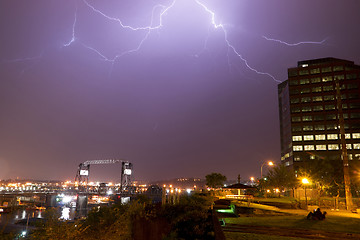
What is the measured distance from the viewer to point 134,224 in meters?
12.9

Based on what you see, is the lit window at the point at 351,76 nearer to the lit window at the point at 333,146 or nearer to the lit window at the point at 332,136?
the lit window at the point at 332,136

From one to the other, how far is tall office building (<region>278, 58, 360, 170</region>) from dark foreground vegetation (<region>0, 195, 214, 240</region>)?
86376 mm

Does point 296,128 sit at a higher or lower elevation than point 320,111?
lower

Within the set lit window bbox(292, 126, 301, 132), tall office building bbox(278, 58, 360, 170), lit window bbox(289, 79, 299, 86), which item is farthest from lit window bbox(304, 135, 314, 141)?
lit window bbox(289, 79, 299, 86)

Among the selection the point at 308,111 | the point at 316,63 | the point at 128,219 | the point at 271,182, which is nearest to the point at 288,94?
the point at 308,111

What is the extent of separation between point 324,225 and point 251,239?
542cm

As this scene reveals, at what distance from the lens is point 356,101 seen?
3563 inches

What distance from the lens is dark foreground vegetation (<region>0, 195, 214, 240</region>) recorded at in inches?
356

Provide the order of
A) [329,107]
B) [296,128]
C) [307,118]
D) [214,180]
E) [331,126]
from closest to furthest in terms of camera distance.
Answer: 1. [214,180]
2. [331,126]
3. [329,107]
4. [307,118]
5. [296,128]

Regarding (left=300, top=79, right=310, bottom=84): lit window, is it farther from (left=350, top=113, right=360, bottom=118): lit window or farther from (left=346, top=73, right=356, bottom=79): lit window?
(left=350, top=113, right=360, bottom=118): lit window

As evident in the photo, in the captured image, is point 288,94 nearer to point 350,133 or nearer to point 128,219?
point 350,133

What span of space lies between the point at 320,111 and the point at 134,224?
96.5 metres

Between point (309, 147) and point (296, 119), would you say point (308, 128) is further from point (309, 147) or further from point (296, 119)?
point (309, 147)

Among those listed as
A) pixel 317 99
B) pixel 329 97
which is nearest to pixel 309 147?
pixel 317 99
